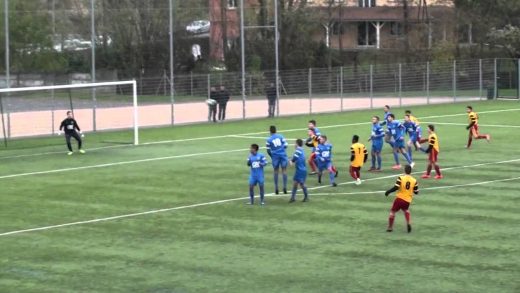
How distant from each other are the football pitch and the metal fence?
10276 millimetres

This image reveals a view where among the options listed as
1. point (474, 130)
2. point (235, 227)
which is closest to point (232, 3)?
point (474, 130)

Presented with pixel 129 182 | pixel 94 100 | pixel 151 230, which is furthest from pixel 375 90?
pixel 151 230

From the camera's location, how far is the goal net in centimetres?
4894

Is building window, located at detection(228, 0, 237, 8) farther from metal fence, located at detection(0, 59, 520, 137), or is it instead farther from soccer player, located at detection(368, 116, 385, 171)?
soccer player, located at detection(368, 116, 385, 171)

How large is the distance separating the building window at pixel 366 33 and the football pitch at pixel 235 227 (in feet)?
174

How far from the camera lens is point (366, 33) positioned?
9369 centimetres

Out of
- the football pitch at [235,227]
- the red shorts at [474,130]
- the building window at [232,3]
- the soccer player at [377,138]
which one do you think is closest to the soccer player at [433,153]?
the football pitch at [235,227]

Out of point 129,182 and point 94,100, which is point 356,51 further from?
point 129,182

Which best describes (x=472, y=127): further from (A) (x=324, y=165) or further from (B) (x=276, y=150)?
(B) (x=276, y=150)

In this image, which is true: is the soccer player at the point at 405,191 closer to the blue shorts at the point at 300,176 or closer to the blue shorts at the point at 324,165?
the blue shorts at the point at 300,176

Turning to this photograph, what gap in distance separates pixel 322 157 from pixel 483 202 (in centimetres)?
513

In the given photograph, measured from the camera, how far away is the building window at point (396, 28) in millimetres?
89900

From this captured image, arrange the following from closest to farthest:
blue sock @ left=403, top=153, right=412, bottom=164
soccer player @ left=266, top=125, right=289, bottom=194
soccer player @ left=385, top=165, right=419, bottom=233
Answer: soccer player @ left=385, top=165, right=419, bottom=233, soccer player @ left=266, top=125, right=289, bottom=194, blue sock @ left=403, top=153, right=412, bottom=164

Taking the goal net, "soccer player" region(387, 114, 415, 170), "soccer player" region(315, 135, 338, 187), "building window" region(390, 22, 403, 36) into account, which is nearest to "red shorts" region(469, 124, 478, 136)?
"soccer player" region(387, 114, 415, 170)
